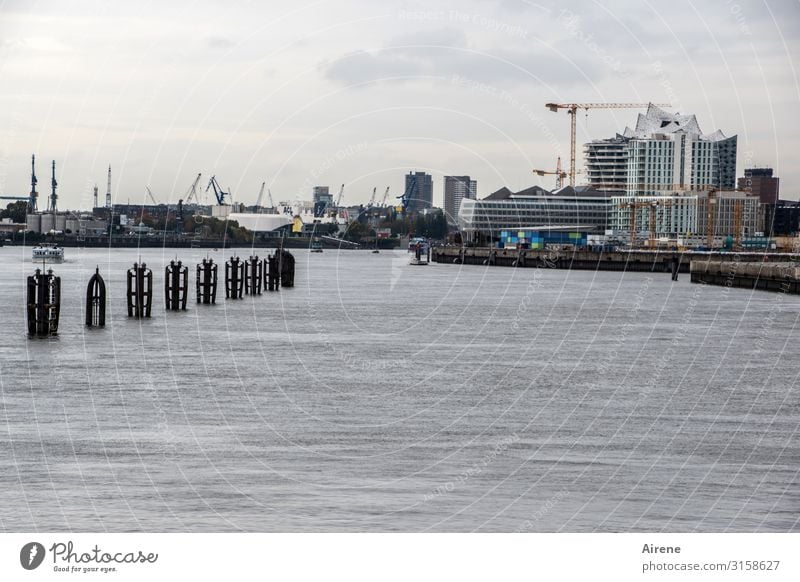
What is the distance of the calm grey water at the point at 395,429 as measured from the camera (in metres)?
22.4

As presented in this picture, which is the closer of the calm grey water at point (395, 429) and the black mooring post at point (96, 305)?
the calm grey water at point (395, 429)

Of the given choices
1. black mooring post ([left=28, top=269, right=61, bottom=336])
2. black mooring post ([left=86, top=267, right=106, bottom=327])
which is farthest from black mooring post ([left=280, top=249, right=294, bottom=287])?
black mooring post ([left=28, top=269, right=61, bottom=336])

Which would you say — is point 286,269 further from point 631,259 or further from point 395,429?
point 395,429

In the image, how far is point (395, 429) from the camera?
1207 inches

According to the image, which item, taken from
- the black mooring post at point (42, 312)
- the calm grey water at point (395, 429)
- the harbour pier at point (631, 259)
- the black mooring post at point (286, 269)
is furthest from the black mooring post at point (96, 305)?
the harbour pier at point (631, 259)

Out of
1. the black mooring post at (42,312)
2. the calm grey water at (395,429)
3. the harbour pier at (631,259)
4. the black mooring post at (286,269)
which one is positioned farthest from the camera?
the harbour pier at (631,259)

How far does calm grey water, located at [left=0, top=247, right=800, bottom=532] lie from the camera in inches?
881

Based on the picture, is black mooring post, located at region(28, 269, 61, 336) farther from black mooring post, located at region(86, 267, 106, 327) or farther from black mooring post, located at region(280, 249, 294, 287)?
black mooring post, located at region(280, 249, 294, 287)

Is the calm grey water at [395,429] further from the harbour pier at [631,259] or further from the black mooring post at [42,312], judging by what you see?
the harbour pier at [631,259]

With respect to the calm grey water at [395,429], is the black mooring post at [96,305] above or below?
above

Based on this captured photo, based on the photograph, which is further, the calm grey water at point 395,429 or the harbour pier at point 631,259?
the harbour pier at point 631,259

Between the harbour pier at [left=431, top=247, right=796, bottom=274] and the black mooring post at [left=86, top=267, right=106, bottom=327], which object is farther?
the harbour pier at [left=431, top=247, right=796, bottom=274]

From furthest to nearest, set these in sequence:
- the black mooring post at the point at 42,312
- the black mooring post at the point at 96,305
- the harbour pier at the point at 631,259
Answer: the harbour pier at the point at 631,259 < the black mooring post at the point at 96,305 < the black mooring post at the point at 42,312

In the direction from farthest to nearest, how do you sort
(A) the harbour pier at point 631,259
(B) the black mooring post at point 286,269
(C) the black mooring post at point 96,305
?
1. (A) the harbour pier at point 631,259
2. (B) the black mooring post at point 286,269
3. (C) the black mooring post at point 96,305
